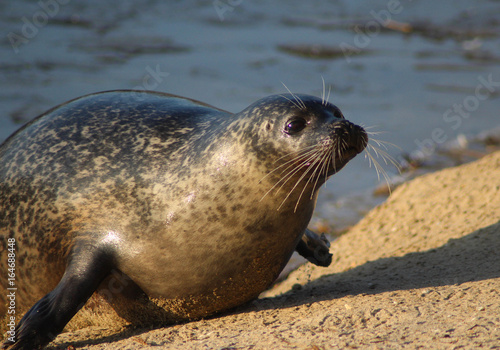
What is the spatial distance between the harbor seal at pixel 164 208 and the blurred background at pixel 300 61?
2785mm

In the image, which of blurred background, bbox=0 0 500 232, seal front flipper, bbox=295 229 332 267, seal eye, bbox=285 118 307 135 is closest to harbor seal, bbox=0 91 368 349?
seal eye, bbox=285 118 307 135

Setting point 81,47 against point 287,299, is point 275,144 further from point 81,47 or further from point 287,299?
point 81,47

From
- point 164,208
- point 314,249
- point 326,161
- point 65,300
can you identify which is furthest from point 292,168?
point 65,300

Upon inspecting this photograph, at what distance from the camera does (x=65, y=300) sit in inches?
140

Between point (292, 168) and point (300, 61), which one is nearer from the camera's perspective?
point (292, 168)

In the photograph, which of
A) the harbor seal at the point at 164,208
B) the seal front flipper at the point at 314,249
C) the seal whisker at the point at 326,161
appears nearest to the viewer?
the seal whisker at the point at 326,161

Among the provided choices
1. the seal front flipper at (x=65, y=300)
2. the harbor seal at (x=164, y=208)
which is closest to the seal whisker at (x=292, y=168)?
the harbor seal at (x=164, y=208)

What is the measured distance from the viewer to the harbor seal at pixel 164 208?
3.61m

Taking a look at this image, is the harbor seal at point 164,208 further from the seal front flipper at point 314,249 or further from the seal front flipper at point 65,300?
the seal front flipper at point 314,249

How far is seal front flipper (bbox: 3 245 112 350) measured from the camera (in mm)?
3496

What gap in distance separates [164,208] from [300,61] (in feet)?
31.8

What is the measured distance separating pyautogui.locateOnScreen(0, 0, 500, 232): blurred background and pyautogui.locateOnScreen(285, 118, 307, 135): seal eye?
298 centimetres

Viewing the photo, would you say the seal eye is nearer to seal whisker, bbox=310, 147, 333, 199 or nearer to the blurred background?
seal whisker, bbox=310, 147, 333, 199

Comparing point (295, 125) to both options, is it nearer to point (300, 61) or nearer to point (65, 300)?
point (65, 300)
